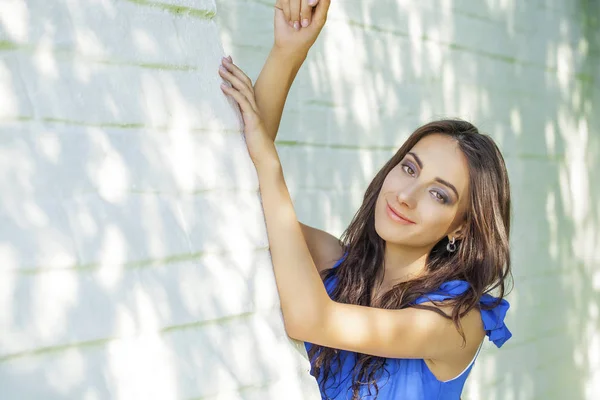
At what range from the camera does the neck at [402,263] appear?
2.69 metres

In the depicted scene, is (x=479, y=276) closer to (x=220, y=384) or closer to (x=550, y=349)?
(x=220, y=384)

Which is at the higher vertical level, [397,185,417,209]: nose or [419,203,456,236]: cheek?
[397,185,417,209]: nose

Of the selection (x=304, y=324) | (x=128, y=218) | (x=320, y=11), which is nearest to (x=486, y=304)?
(x=304, y=324)

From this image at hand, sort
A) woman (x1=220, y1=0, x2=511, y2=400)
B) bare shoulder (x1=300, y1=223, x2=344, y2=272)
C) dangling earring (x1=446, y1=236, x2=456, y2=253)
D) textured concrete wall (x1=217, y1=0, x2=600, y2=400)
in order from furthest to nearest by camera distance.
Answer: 1. textured concrete wall (x1=217, y1=0, x2=600, y2=400)
2. bare shoulder (x1=300, y1=223, x2=344, y2=272)
3. dangling earring (x1=446, y1=236, x2=456, y2=253)
4. woman (x1=220, y1=0, x2=511, y2=400)

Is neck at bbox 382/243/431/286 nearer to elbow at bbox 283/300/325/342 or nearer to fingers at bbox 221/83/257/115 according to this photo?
elbow at bbox 283/300/325/342

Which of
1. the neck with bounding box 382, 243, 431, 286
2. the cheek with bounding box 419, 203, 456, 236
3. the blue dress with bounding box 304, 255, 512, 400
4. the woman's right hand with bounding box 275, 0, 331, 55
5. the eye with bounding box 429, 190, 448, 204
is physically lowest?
the blue dress with bounding box 304, 255, 512, 400

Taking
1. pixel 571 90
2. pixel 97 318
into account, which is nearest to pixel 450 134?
pixel 97 318

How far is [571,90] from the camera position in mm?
5152

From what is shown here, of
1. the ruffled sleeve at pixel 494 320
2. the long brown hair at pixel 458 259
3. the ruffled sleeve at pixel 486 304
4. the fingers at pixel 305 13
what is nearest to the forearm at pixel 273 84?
the fingers at pixel 305 13

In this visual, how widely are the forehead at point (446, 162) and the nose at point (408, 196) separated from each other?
8 centimetres

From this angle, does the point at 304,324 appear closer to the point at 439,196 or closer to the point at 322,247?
the point at 439,196

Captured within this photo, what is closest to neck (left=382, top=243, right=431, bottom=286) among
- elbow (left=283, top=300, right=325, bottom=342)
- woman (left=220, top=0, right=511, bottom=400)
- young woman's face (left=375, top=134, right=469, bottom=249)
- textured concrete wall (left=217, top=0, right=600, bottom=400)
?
woman (left=220, top=0, right=511, bottom=400)

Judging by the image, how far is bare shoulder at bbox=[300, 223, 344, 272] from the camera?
2.79 meters

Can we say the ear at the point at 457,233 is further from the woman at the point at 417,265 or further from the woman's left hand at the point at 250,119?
the woman's left hand at the point at 250,119
